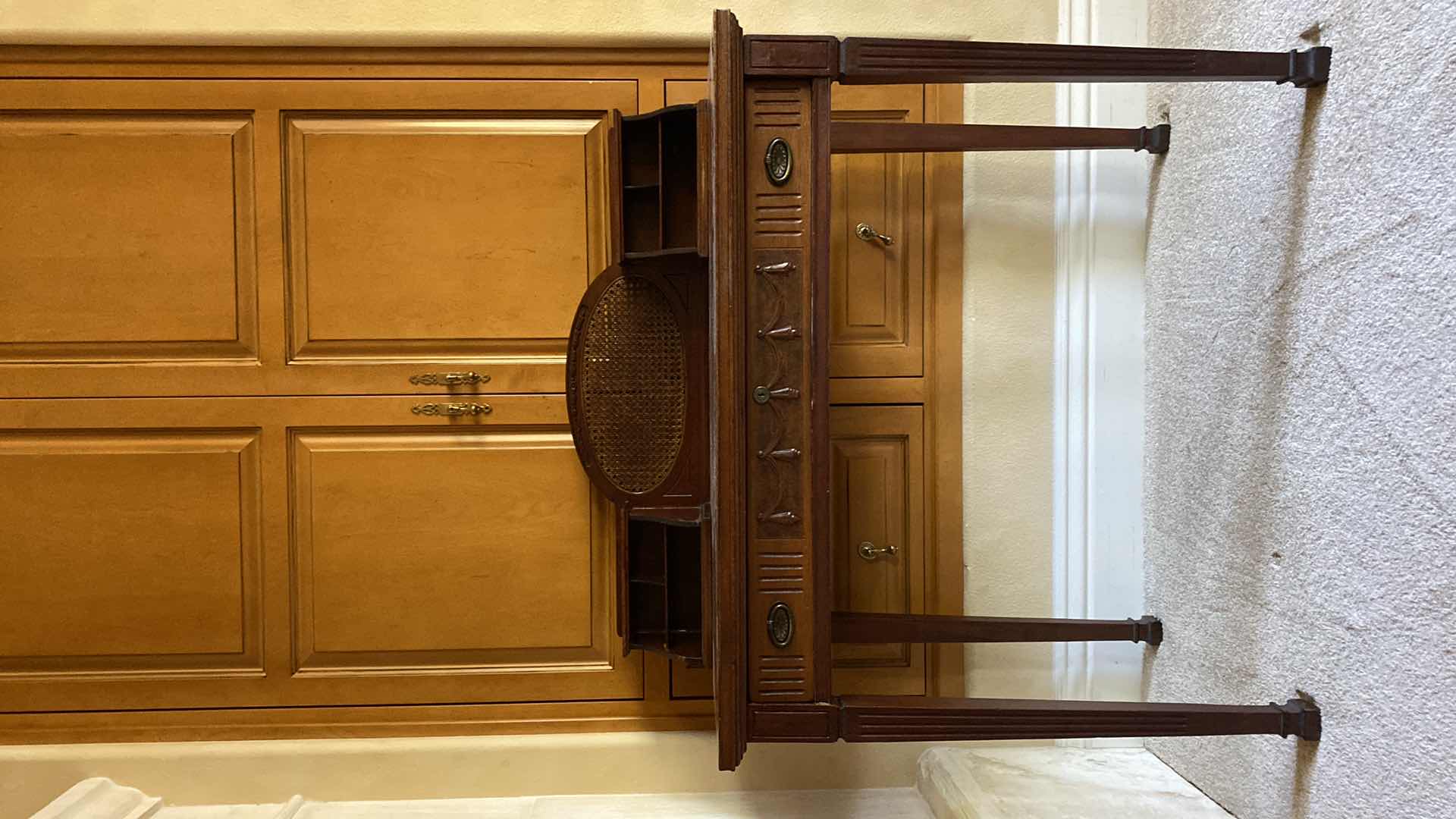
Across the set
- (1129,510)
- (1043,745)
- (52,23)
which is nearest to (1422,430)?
(1129,510)

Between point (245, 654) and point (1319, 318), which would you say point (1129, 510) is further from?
point (245, 654)

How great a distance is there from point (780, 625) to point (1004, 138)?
106 cm

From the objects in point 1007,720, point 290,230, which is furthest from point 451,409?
point 1007,720

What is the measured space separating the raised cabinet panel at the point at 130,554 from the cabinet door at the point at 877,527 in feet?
4.24

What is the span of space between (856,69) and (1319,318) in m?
0.81

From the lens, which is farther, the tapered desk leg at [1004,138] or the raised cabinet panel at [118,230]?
the raised cabinet panel at [118,230]

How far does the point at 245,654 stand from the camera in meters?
2.19

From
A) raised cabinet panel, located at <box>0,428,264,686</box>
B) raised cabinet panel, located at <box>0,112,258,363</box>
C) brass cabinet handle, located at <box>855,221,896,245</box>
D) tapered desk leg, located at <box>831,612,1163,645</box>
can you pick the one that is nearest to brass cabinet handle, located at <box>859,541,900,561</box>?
tapered desk leg, located at <box>831,612,1163,645</box>

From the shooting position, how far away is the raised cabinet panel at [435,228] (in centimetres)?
218

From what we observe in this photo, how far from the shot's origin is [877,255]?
7.26 feet

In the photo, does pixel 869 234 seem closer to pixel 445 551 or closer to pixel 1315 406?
pixel 1315 406

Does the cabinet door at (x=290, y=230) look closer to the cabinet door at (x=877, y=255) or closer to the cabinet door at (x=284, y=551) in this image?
the cabinet door at (x=284, y=551)

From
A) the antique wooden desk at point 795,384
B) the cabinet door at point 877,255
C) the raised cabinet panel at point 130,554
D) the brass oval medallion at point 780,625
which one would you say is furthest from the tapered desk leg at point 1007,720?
the raised cabinet panel at point 130,554

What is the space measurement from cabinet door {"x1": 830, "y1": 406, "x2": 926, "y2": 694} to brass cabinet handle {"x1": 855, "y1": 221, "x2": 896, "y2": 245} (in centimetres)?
37
